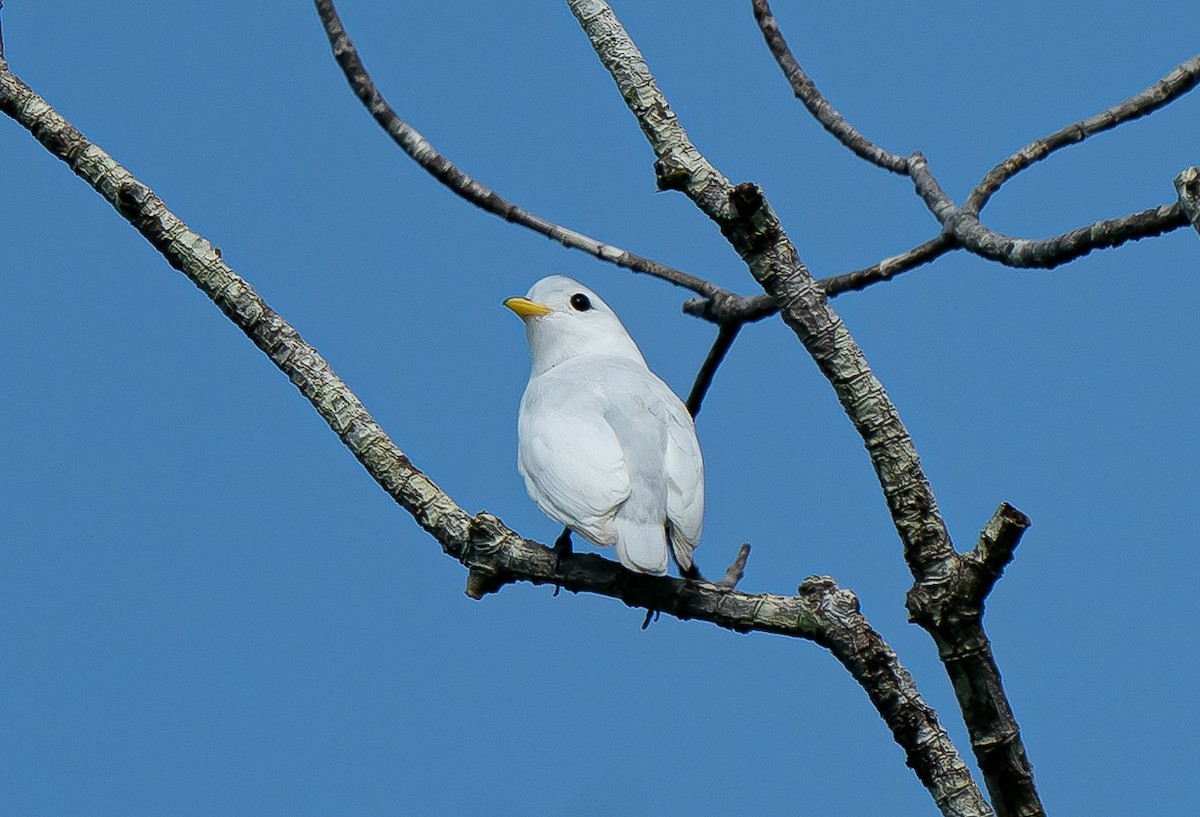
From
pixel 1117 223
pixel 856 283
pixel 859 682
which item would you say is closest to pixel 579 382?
pixel 856 283

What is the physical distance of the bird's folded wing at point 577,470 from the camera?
2963 mm

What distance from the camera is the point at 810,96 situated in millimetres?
3984

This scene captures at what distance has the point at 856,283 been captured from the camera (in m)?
3.59

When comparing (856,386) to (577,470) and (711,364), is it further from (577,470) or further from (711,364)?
(711,364)

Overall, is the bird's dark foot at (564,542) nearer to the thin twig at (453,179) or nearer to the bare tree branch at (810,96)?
the thin twig at (453,179)

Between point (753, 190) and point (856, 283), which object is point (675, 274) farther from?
point (753, 190)

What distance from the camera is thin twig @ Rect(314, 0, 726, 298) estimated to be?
3715mm

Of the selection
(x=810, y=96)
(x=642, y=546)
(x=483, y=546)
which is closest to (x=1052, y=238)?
(x=642, y=546)

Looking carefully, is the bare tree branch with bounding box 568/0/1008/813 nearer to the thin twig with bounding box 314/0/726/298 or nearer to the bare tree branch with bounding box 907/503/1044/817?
the bare tree branch with bounding box 907/503/1044/817

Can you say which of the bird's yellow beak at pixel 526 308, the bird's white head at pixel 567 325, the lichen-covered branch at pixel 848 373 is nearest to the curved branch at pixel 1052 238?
the lichen-covered branch at pixel 848 373

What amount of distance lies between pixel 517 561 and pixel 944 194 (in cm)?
144

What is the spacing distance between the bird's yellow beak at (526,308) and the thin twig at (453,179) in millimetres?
353

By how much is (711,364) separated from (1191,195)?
5.51ft

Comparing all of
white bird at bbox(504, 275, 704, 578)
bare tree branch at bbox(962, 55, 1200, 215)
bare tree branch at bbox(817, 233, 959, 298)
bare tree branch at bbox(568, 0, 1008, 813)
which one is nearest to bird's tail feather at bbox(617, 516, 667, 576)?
white bird at bbox(504, 275, 704, 578)
